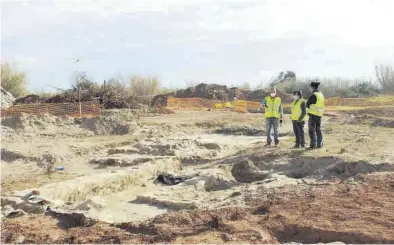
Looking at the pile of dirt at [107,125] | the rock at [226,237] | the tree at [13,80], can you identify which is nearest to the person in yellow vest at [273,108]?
the pile of dirt at [107,125]

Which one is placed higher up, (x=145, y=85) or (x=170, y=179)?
(x=145, y=85)

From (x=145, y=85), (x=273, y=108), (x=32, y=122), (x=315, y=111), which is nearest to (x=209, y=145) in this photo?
(x=273, y=108)

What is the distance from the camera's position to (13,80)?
37031mm

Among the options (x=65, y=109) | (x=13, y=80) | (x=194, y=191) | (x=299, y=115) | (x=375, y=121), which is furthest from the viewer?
(x=13, y=80)

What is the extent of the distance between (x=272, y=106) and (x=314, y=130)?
182cm

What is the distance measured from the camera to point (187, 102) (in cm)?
3806

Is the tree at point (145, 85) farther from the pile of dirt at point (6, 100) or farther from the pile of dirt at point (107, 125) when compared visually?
the pile of dirt at point (107, 125)

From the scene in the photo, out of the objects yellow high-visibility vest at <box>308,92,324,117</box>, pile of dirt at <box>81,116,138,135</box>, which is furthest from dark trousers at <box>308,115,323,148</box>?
pile of dirt at <box>81,116,138,135</box>

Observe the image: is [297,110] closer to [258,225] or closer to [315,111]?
[315,111]

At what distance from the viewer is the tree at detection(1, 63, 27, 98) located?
36656 millimetres

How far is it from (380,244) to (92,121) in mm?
15970

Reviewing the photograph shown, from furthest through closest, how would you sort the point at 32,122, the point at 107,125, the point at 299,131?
the point at 107,125 < the point at 32,122 < the point at 299,131

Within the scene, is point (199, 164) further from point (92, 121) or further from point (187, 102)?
point (187, 102)

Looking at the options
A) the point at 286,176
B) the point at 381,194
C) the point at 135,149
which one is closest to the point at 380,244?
the point at 381,194
